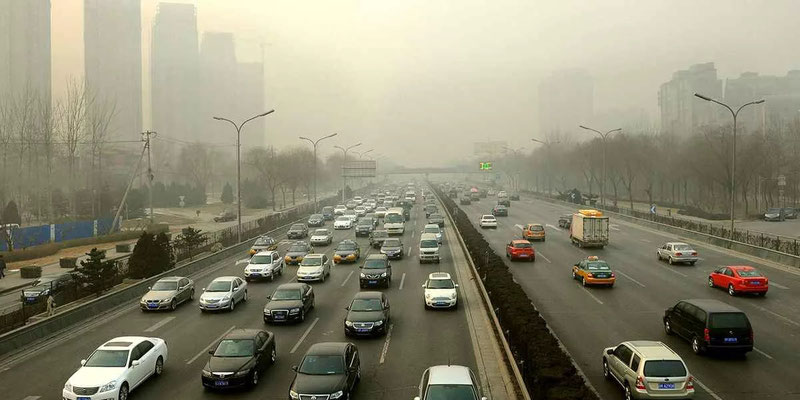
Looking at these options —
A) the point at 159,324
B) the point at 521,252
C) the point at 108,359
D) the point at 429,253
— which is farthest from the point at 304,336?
the point at 521,252

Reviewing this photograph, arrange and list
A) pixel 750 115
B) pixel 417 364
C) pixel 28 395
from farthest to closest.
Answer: pixel 750 115 → pixel 417 364 → pixel 28 395

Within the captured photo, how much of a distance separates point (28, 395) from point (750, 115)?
187 m

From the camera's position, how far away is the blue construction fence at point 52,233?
57656mm

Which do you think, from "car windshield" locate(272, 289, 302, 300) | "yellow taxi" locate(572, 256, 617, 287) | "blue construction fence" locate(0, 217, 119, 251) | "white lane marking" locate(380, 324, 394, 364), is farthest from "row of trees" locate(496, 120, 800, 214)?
"blue construction fence" locate(0, 217, 119, 251)

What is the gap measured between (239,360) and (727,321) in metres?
14.2

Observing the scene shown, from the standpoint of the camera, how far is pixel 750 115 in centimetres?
16538

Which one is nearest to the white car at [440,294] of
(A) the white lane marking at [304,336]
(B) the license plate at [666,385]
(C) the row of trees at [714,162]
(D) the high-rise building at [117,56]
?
(A) the white lane marking at [304,336]

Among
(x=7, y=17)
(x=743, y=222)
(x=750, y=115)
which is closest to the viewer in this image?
(x=743, y=222)

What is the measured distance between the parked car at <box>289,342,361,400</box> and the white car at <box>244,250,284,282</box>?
18472mm

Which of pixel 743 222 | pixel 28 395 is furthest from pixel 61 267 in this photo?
pixel 743 222

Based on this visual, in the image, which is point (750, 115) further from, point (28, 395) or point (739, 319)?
point (28, 395)

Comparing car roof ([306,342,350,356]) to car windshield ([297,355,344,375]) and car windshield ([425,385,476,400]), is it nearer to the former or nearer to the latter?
car windshield ([297,355,344,375])

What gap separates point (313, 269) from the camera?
32.7 metres

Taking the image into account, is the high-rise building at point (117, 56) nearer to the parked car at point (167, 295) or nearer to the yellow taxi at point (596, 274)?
the parked car at point (167, 295)
